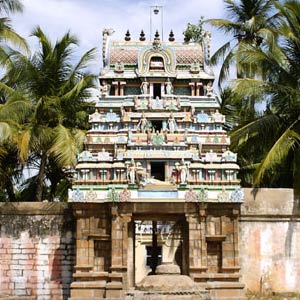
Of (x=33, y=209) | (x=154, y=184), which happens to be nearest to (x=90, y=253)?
(x=33, y=209)

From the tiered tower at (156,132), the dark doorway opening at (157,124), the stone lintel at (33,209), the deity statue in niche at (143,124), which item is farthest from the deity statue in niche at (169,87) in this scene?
the stone lintel at (33,209)

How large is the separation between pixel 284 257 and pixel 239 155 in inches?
278

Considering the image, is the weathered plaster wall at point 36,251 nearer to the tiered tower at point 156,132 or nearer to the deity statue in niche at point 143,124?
the tiered tower at point 156,132

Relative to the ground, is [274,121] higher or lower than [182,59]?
lower

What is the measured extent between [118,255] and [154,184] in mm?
2252

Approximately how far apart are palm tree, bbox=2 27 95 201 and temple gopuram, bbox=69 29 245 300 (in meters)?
2.04

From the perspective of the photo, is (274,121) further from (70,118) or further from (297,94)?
(70,118)

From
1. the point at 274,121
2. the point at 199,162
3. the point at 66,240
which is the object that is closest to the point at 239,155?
the point at 274,121

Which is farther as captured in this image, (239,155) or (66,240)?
(239,155)

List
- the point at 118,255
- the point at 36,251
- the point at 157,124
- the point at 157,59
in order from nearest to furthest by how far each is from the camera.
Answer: the point at 118,255 < the point at 36,251 < the point at 157,124 < the point at 157,59

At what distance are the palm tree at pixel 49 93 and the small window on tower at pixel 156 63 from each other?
115 inches

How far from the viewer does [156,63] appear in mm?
20828

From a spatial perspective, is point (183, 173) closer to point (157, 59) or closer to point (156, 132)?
point (156, 132)

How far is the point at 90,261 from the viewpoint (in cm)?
1784
